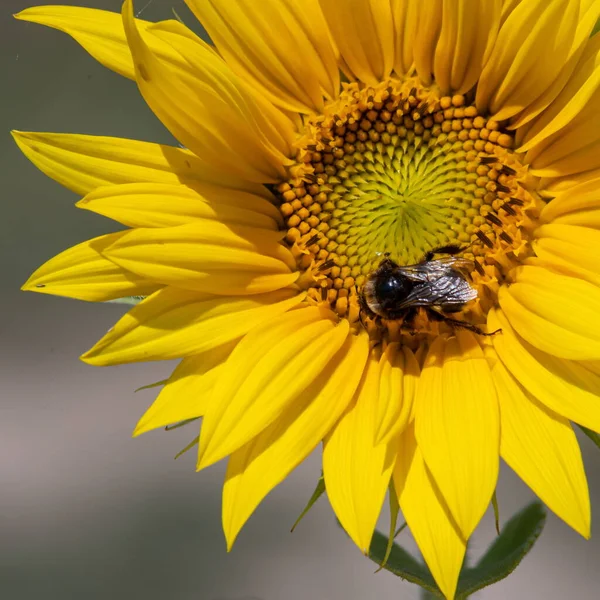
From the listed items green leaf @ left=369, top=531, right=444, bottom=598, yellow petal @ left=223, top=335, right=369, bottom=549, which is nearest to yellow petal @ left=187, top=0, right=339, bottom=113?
yellow petal @ left=223, top=335, right=369, bottom=549

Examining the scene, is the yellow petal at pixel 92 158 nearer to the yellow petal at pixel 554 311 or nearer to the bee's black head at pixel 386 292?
the bee's black head at pixel 386 292

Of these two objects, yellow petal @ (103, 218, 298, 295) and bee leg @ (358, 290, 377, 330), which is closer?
yellow petal @ (103, 218, 298, 295)

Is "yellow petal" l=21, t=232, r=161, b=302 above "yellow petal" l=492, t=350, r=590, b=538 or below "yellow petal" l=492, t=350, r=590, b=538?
above

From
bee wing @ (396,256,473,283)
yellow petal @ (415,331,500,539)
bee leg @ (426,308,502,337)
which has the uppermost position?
bee wing @ (396,256,473,283)

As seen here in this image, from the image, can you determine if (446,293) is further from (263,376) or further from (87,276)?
(87,276)

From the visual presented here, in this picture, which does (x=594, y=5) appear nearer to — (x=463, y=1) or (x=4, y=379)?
(x=463, y=1)

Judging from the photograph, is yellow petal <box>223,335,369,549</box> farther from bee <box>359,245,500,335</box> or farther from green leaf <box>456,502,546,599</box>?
green leaf <box>456,502,546,599</box>
